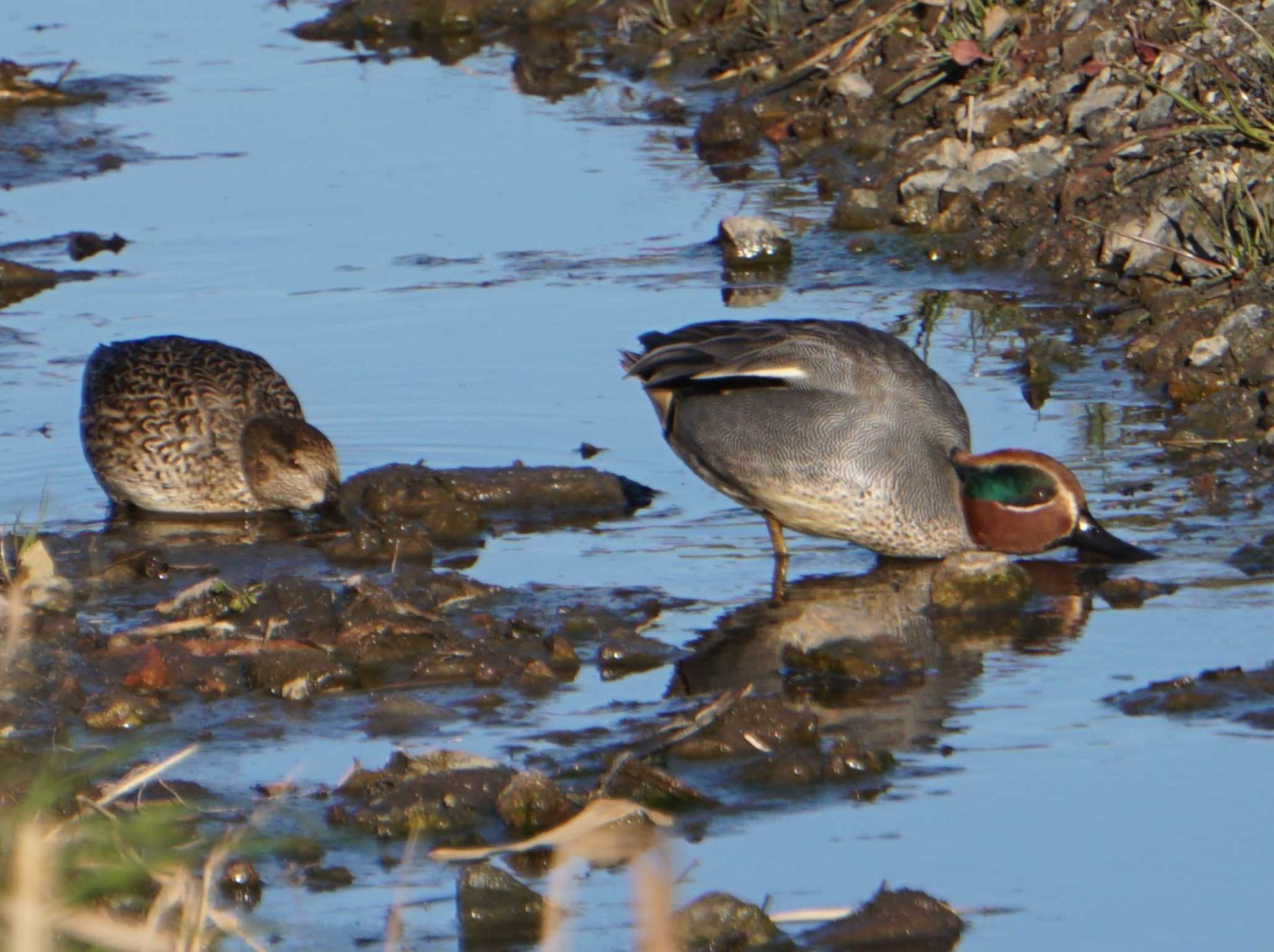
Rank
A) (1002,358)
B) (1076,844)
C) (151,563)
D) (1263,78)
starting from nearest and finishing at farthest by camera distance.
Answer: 1. (1076,844)
2. (151,563)
3. (1002,358)
4. (1263,78)

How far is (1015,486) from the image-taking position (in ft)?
21.4

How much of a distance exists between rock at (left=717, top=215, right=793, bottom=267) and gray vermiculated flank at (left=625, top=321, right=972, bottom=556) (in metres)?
2.90

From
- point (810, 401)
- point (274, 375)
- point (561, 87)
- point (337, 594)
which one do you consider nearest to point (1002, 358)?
point (810, 401)

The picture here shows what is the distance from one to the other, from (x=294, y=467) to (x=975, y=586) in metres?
2.32

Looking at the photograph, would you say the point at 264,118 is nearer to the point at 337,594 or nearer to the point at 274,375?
the point at 274,375

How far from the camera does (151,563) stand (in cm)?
662

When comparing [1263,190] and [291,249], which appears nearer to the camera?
[1263,190]

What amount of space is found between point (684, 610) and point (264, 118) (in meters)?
7.59

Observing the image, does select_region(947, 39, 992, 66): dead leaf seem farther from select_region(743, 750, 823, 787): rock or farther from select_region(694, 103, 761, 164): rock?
select_region(743, 750, 823, 787): rock

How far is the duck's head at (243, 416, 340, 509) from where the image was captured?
287 inches

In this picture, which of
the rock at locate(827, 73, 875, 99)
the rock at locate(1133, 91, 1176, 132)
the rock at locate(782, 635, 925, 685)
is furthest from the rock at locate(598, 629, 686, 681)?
the rock at locate(827, 73, 875, 99)

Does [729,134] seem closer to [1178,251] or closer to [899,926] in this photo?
[1178,251]

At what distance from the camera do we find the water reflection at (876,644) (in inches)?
213

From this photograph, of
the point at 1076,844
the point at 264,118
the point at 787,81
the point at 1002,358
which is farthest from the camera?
the point at 264,118
